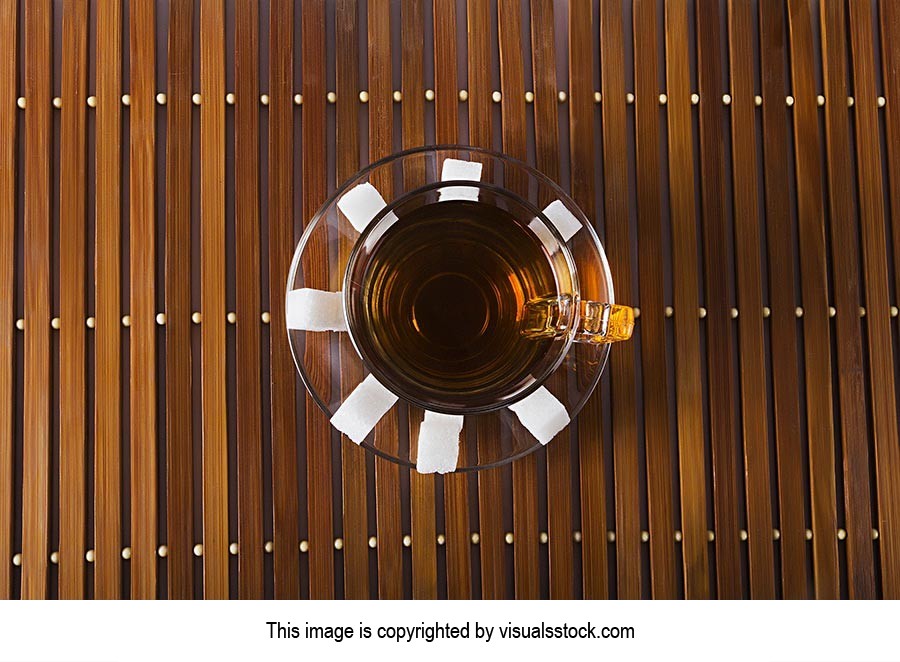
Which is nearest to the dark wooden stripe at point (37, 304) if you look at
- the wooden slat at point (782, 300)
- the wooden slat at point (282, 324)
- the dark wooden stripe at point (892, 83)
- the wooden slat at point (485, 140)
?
the wooden slat at point (282, 324)

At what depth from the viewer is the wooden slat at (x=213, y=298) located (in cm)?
72

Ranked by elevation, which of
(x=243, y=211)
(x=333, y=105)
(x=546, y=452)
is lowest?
(x=546, y=452)

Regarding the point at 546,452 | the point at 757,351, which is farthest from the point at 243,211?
the point at 757,351

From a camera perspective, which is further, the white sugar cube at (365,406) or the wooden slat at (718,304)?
the wooden slat at (718,304)

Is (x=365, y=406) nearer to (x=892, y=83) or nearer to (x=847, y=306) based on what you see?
(x=847, y=306)

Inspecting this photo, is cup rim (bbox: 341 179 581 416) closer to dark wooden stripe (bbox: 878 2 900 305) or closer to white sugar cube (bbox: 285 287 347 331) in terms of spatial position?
white sugar cube (bbox: 285 287 347 331)

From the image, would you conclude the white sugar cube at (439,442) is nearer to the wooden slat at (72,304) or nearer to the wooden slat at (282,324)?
the wooden slat at (282,324)

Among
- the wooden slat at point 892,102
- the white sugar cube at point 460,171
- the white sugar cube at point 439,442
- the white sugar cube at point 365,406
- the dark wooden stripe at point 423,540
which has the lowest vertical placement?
the dark wooden stripe at point 423,540

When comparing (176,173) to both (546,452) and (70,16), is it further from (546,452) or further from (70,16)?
(546,452)

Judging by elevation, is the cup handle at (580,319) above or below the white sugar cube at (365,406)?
above

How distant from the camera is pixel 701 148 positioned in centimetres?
74

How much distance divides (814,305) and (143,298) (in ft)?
2.41
